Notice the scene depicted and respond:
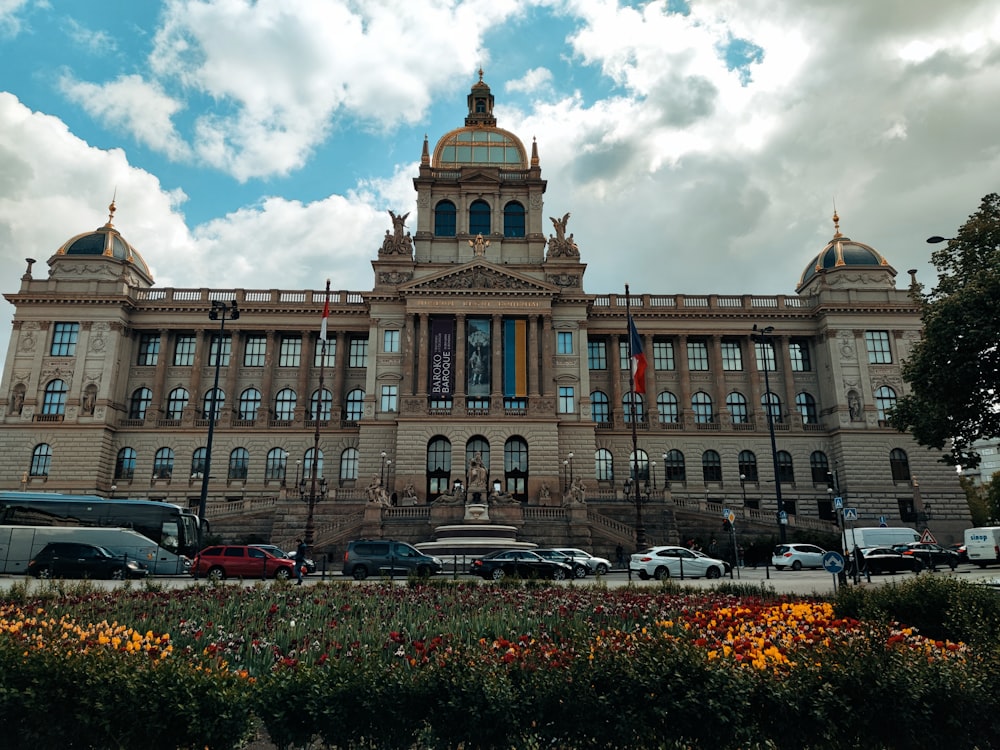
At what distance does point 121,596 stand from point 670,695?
527 inches

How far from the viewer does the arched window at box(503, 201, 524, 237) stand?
211ft

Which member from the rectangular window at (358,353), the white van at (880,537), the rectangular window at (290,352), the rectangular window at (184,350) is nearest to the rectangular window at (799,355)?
the white van at (880,537)

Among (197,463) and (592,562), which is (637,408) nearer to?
(592,562)

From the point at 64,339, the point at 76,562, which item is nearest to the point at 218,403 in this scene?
the point at 64,339

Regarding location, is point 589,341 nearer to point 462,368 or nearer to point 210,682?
point 462,368

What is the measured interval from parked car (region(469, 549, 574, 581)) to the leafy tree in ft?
58.3

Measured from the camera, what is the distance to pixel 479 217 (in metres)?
64.5

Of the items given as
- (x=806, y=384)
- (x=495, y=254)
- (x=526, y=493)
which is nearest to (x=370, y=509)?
(x=526, y=493)

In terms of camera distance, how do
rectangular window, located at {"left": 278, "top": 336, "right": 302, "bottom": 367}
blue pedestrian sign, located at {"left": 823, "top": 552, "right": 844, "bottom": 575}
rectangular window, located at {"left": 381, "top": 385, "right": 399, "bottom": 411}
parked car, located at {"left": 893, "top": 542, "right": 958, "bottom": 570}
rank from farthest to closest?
rectangular window, located at {"left": 278, "top": 336, "right": 302, "bottom": 367} < rectangular window, located at {"left": 381, "top": 385, "right": 399, "bottom": 411} < parked car, located at {"left": 893, "top": 542, "right": 958, "bottom": 570} < blue pedestrian sign, located at {"left": 823, "top": 552, "right": 844, "bottom": 575}

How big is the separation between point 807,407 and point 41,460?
65.9 metres

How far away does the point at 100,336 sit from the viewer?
5869cm

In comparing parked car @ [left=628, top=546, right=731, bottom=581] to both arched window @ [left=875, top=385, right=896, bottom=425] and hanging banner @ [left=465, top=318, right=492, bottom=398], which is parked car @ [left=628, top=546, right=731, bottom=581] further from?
arched window @ [left=875, top=385, right=896, bottom=425]

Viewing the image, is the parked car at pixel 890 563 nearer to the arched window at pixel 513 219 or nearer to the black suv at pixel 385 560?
the black suv at pixel 385 560

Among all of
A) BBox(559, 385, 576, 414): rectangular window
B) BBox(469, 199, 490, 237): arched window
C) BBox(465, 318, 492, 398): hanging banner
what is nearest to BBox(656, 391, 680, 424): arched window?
BBox(559, 385, 576, 414): rectangular window
